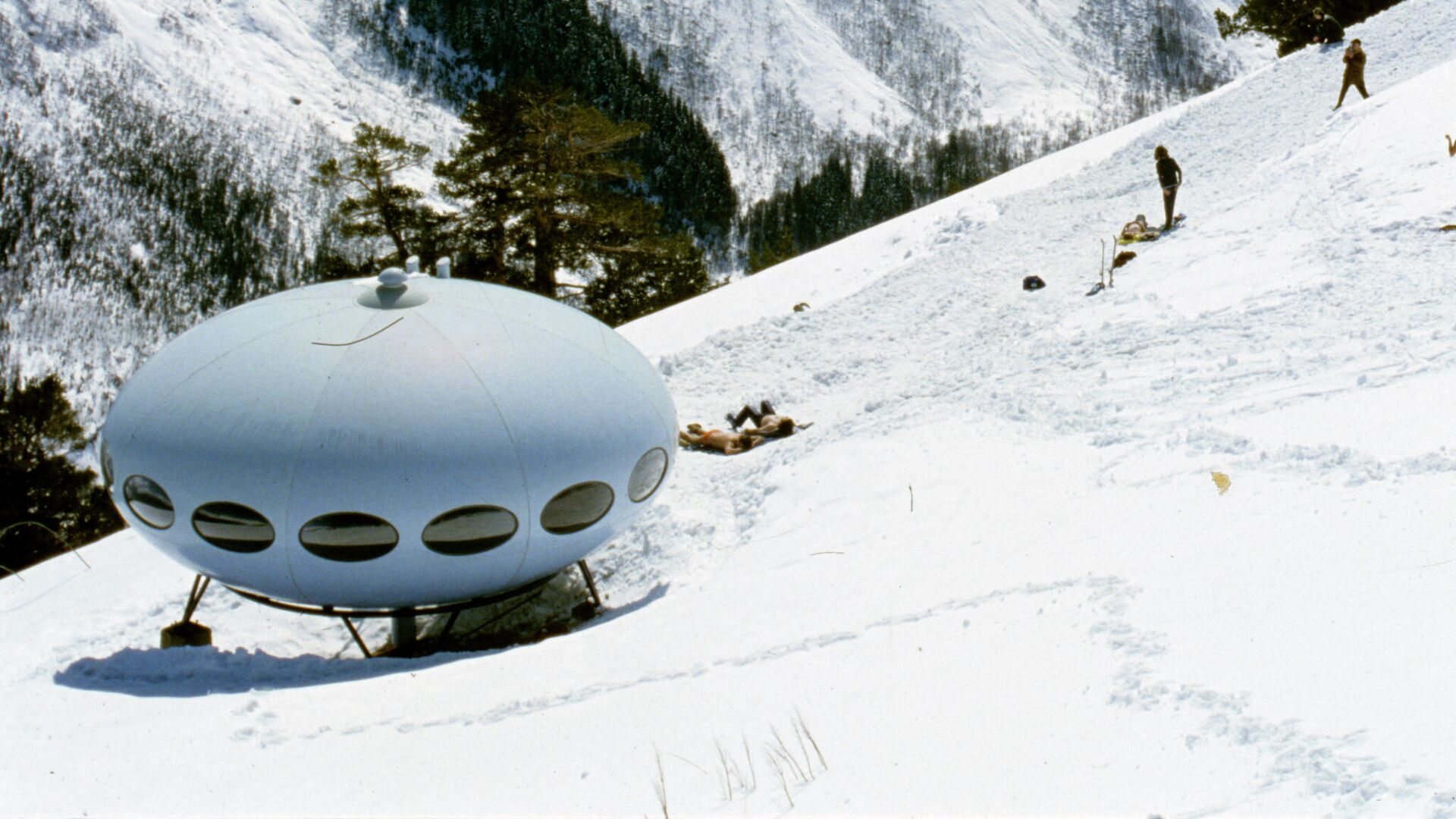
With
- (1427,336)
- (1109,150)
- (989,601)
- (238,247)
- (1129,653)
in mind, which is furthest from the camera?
(238,247)

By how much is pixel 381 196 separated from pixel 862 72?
6345 inches

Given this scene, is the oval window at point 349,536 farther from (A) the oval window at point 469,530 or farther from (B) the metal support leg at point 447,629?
(B) the metal support leg at point 447,629

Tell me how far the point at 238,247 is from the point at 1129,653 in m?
142

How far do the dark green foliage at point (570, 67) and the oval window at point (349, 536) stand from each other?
11282cm

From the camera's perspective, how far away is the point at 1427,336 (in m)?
9.56

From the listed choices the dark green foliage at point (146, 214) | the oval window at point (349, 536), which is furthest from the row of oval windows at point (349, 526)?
the dark green foliage at point (146, 214)

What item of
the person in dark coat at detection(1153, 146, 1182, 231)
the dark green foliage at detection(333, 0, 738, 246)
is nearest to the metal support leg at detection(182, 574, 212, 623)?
the person in dark coat at detection(1153, 146, 1182, 231)

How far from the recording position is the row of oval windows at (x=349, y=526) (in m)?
7.89

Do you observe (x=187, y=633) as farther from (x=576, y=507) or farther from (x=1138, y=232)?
(x=1138, y=232)

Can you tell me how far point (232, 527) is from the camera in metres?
7.99

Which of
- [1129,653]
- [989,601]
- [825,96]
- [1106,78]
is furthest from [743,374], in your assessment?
[1106,78]

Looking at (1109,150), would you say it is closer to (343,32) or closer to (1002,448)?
(1002,448)

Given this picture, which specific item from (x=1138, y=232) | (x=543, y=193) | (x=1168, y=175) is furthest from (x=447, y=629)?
(x=543, y=193)

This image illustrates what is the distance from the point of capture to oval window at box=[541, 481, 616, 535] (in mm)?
8469
